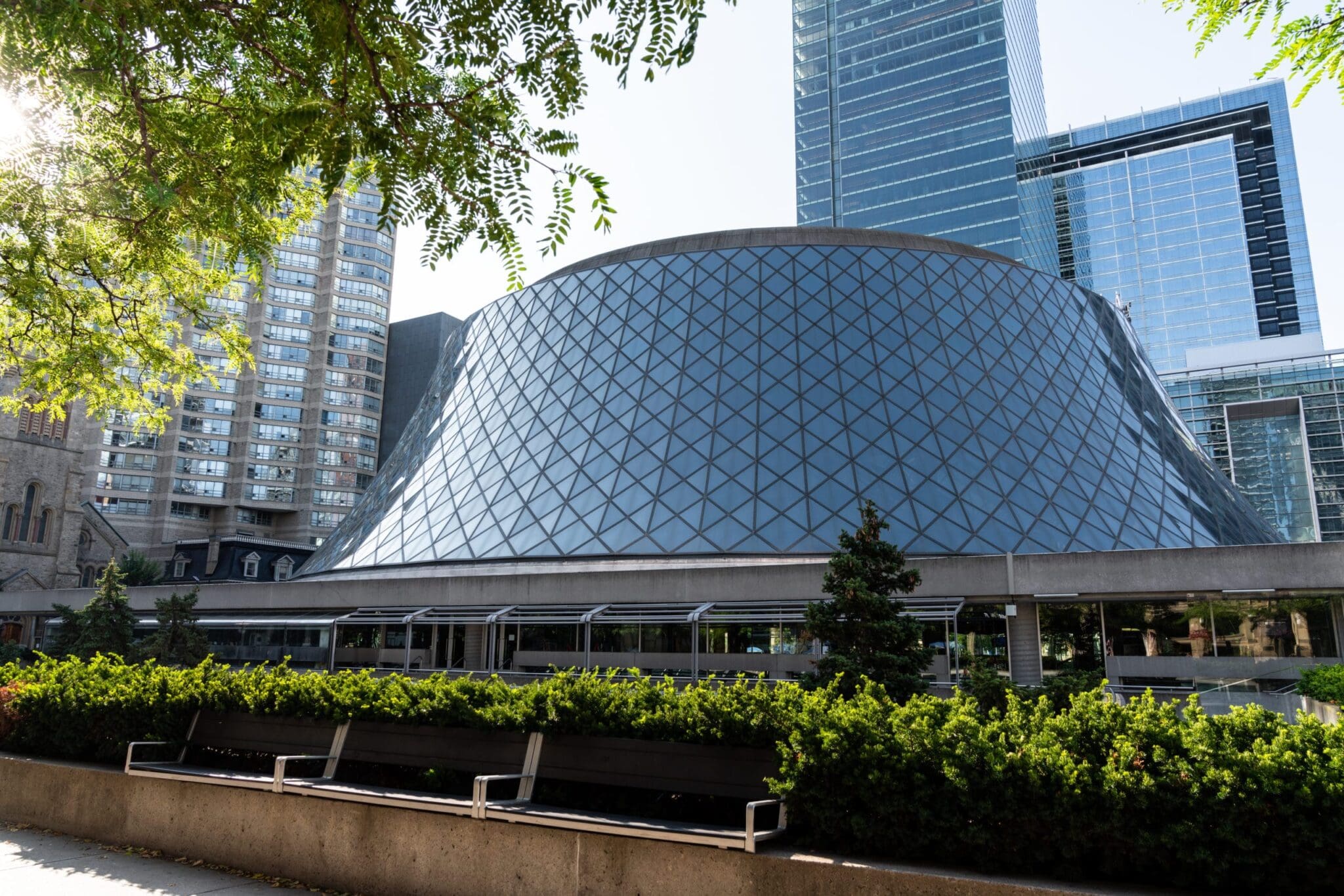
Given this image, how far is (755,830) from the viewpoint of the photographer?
5828 millimetres

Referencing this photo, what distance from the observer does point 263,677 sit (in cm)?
898

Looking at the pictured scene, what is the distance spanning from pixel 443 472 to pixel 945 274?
2063 centimetres

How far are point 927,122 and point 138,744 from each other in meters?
114

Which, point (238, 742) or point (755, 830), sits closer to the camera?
→ point (755, 830)

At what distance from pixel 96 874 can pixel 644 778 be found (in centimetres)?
456

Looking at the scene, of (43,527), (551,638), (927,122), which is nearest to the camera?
(551,638)

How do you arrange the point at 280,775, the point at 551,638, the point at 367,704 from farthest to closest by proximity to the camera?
the point at 551,638
the point at 367,704
the point at 280,775

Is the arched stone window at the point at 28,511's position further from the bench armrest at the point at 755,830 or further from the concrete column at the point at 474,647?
the bench armrest at the point at 755,830

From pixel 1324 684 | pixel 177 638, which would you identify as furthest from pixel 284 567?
pixel 1324 684

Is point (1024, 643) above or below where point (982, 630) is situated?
below

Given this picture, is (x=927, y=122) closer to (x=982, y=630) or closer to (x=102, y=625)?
(x=982, y=630)

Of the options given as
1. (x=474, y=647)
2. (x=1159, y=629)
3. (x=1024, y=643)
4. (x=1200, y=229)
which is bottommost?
(x=474, y=647)

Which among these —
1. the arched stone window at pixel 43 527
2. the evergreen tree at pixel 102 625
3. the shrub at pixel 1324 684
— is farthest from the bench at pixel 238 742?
the arched stone window at pixel 43 527

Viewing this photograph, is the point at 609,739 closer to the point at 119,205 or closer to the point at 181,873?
the point at 181,873
